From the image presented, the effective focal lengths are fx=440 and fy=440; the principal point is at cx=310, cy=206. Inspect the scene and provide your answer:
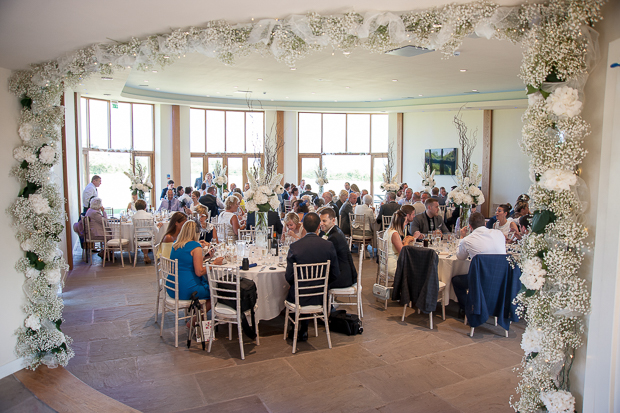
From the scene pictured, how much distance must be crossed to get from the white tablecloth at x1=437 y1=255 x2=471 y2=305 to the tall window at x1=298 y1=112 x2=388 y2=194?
1282 cm

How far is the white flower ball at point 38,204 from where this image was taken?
14.8 feet

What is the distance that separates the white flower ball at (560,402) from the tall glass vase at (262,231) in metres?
3.86

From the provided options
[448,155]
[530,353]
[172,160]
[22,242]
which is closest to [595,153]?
[530,353]

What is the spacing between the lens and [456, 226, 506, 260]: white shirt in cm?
543

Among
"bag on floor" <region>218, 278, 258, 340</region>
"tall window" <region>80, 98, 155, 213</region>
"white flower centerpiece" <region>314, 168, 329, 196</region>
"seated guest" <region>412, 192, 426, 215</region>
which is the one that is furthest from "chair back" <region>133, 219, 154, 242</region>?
"white flower centerpiece" <region>314, 168, 329, 196</region>

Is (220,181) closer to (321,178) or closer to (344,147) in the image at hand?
(321,178)

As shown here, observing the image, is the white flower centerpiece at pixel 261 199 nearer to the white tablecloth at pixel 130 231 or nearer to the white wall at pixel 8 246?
the white wall at pixel 8 246

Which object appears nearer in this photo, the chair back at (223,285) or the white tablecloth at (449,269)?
the chair back at (223,285)

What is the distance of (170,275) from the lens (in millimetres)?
5184

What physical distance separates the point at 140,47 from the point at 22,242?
7.83ft

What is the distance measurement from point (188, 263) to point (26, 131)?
2.14m

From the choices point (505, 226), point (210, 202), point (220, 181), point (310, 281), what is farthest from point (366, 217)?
point (220, 181)

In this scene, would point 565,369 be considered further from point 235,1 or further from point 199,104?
point 199,104

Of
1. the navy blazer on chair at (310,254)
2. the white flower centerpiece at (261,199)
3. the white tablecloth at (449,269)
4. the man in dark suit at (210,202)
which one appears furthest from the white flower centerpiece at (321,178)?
the navy blazer on chair at (310,254)
